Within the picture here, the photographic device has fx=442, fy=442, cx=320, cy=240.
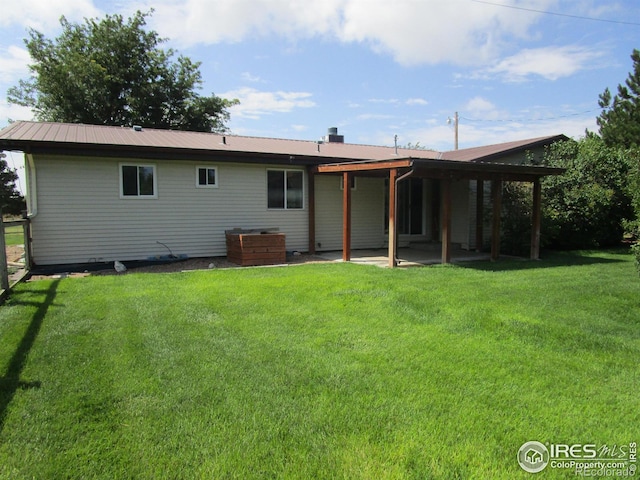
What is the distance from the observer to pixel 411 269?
887 centimetres

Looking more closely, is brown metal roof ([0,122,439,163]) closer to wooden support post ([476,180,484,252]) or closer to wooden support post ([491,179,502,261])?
wooden support post ([476,180,484,252])

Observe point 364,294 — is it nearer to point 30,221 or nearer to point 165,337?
point 165,337

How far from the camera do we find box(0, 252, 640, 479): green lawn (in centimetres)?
254

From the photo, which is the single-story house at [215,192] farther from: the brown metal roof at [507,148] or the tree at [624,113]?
the tree at [624,113]

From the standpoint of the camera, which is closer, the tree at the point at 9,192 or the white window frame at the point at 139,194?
the white window frame at the point at 139,194

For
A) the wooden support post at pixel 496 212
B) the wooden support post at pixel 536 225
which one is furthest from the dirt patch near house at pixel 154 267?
the wooden support post at pixel 536 225

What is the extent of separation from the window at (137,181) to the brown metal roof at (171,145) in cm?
40

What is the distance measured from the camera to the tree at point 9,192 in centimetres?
2330

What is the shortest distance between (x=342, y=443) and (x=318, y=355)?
1.45m

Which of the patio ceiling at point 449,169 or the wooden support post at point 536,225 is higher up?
the patio ceiling at point 449,169

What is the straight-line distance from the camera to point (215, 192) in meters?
10.9

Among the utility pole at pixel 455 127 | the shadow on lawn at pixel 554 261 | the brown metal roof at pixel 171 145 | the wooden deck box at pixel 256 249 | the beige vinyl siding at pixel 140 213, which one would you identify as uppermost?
the utility pole at pixel 455 127

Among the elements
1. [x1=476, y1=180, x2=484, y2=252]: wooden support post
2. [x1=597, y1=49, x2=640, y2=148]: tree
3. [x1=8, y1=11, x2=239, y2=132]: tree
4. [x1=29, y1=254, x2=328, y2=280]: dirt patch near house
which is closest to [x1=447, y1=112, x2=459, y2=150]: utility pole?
[x1=597, y1=49, x2=640, y2=148]: tree

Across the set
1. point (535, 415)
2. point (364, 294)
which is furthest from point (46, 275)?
point (535, 415)
